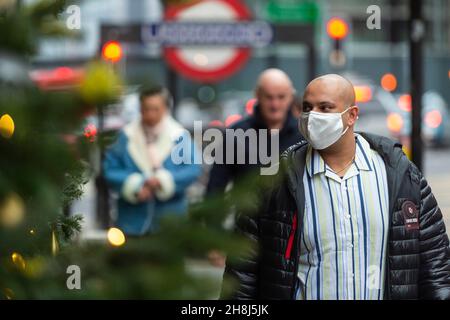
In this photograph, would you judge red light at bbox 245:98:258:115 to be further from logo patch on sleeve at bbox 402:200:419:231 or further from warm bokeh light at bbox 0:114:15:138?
warm bokeh light at bbox 0:114:15:138

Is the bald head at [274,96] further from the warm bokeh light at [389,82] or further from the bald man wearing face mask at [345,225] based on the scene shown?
the warm bokeh light at [389,82]

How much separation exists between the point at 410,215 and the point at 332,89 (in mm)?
460

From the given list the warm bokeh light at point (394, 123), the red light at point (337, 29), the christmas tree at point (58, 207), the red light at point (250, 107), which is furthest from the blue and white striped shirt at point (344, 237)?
the warm bokeh light at point (394, 123)

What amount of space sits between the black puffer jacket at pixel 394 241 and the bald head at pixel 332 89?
0.17 m

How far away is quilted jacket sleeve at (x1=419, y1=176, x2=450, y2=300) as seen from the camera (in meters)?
3.35

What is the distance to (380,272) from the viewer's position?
127 inches

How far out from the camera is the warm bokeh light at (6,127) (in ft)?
3.63

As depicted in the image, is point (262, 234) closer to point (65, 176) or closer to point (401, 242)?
point (401, 242)

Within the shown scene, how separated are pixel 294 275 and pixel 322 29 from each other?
35.6m

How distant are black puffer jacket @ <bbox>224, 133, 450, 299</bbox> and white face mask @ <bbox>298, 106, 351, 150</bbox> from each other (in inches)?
3.0

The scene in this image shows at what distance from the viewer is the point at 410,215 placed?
327 cm

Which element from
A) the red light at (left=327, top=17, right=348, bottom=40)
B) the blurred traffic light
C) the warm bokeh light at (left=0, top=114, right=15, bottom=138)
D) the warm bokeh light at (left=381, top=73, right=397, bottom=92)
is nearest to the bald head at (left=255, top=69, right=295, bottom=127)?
the warm bokeh light at (left=0, top=114, right=15, bottom=138)
